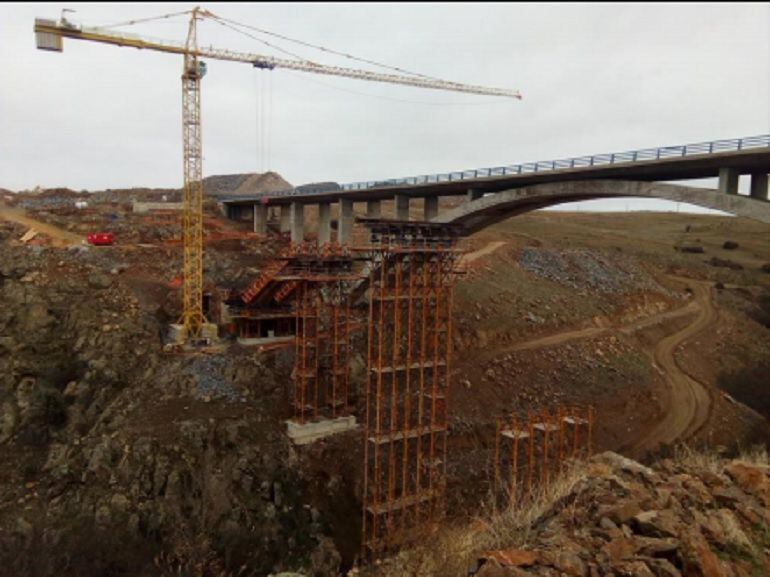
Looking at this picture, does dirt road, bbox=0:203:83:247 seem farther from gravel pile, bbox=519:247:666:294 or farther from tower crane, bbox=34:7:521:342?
gravel pile, bbox=519:247:666:294

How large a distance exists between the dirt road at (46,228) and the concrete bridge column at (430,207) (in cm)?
2921

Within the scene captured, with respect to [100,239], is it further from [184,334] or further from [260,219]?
[260,219]

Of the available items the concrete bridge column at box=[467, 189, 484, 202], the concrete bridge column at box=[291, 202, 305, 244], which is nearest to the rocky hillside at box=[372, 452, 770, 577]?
the concrete bridge column at box=[467, 189, 484, 202]

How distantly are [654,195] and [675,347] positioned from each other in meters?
22.6

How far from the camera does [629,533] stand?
808 centimetres

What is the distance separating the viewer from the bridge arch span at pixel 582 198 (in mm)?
22188

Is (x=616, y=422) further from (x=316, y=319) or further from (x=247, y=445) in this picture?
(x=247, y=445)

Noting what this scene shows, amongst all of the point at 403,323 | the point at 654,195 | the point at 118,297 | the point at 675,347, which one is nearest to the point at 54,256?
the point at 118,297

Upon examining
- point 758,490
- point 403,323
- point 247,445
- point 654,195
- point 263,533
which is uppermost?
point 654,195

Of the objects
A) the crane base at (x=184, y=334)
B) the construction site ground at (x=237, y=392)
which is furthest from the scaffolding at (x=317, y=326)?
the crane base at (x=184, y=334)

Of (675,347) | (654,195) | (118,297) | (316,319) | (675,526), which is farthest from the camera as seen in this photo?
(675,347)

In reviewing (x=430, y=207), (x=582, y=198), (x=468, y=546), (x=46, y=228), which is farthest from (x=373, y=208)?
(x=468, y=546)

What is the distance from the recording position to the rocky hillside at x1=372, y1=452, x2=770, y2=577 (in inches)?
291

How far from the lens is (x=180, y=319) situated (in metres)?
36.5
